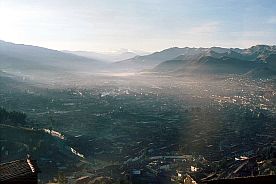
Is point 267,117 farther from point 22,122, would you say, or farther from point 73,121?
point 22,122

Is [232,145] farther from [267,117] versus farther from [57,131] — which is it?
[267,117]

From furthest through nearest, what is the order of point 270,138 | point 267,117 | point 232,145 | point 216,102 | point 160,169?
point 216,102 < point 267,117 < point 270,138 < point 232,145 < point 160,169

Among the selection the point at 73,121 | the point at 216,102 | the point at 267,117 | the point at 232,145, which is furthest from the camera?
the point at 216,102

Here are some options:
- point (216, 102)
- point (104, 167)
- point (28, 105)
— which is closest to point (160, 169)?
point (104, 167)

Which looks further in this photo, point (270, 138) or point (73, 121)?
point (73, 121)

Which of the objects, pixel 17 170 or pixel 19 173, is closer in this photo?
pixel 19 173

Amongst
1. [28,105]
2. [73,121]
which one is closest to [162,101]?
[28,105]
